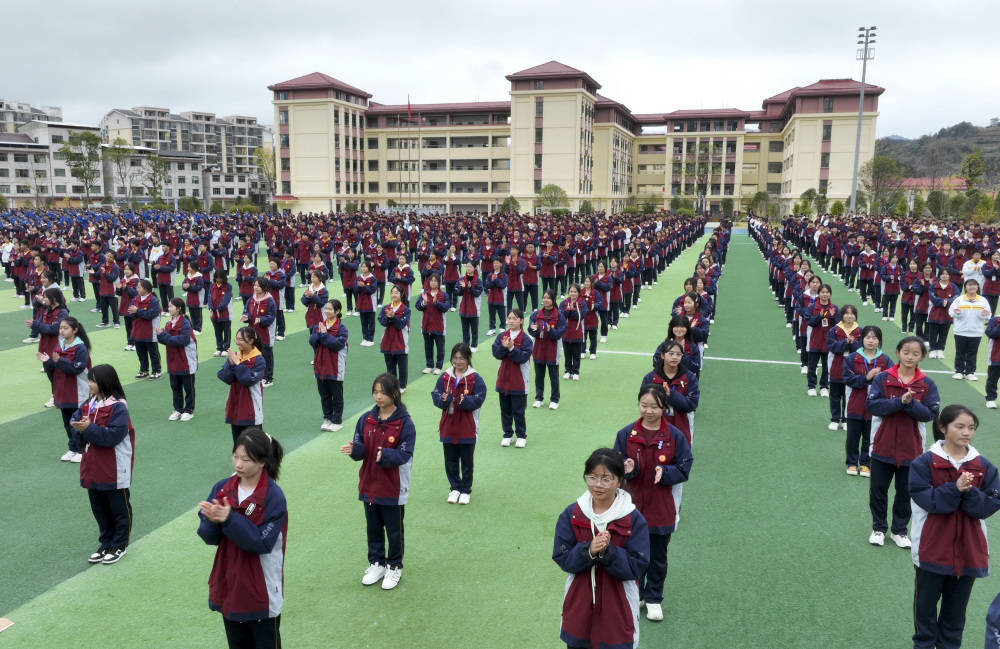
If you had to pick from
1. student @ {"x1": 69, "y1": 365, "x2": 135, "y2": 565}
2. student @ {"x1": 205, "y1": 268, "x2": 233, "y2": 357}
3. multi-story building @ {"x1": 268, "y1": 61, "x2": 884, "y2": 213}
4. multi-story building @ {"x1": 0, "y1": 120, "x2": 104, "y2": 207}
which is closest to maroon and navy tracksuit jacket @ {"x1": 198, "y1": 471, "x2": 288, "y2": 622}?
student @ {"x1": 69, "y1": 365, "x2": 135, "y2": 565}

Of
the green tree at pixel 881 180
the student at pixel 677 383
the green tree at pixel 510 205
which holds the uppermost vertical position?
the green tree at pixel 881 180

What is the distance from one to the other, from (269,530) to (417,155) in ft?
232

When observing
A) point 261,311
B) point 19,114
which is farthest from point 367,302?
point 19,114

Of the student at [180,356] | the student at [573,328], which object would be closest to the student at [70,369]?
the student at [180,356]

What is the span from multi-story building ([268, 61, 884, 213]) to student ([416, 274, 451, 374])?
5581 centimetres

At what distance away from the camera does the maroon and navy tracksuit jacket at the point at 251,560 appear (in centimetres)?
358

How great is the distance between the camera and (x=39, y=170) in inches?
2761

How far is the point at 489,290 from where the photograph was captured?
14.0 meters

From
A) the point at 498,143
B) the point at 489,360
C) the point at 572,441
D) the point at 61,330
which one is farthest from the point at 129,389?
the point at 498,143

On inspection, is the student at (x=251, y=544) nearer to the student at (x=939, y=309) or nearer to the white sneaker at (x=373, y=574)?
the white sneaker at (x=373, y=574)

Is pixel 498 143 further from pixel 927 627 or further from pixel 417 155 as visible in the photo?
pixel 927 627


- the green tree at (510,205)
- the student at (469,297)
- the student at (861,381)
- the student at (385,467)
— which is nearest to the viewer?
the student at (385,467)

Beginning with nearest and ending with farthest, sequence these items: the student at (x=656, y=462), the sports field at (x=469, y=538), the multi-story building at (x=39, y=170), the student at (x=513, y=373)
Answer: the student at (x=656, y=462) < the sports field at (x=469, y=538) < the student at (x=513, y=373) < the multi-story building at (x=39, y=170)

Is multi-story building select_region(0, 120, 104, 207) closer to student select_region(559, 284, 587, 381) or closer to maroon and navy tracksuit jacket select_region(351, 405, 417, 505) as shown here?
student select_region(559, 284, 587, 381)
